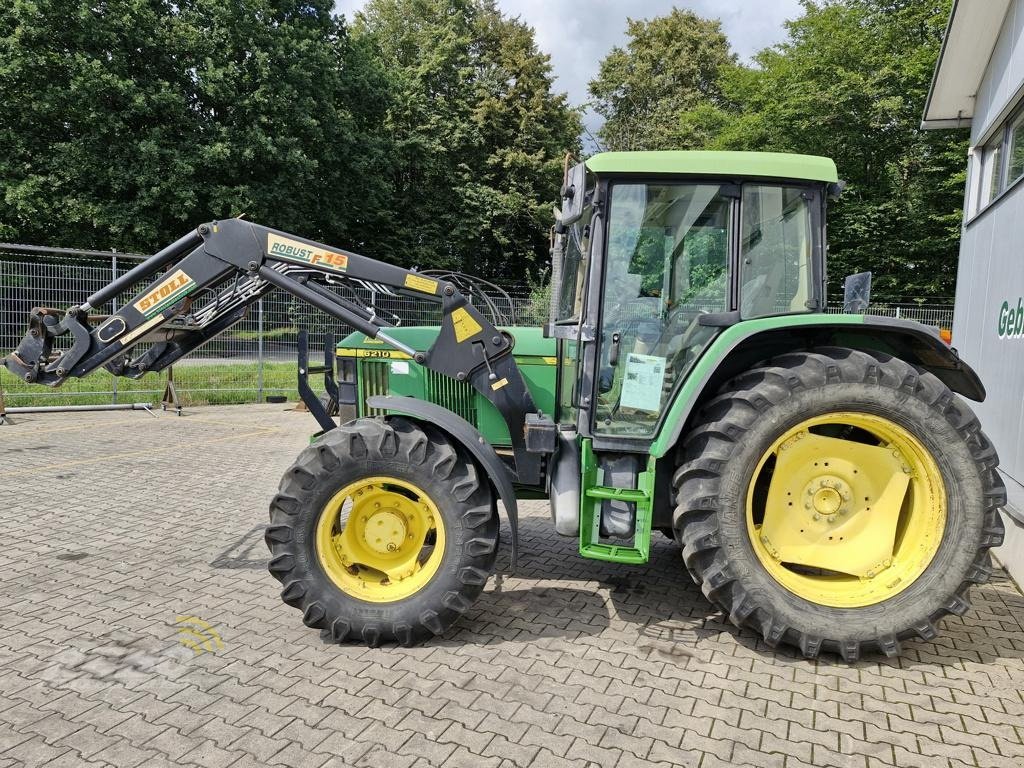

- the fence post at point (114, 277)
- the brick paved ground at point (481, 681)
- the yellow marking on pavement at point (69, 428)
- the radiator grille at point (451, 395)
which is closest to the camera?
the brick paved ground at point (481, 681)

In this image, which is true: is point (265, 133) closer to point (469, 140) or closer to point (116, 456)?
point (469, 140)

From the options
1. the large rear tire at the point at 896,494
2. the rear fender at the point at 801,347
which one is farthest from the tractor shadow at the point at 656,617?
the rear fender at the point at 801,347

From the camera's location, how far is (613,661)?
314 cm

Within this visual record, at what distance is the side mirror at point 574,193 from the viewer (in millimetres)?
3209

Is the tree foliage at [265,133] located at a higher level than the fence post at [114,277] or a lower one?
higher

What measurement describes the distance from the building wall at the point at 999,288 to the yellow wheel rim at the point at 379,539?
3.61 m

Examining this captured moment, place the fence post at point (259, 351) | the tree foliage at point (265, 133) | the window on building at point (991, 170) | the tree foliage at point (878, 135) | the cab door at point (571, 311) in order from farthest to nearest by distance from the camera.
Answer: the tree foliage at point (878, 135), the tree foliage at point (265, 133), the fence post at point (259, 351), the window on building at point (991, 170), the cab door at point (571, 311)

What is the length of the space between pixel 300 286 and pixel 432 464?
1205 millimetres

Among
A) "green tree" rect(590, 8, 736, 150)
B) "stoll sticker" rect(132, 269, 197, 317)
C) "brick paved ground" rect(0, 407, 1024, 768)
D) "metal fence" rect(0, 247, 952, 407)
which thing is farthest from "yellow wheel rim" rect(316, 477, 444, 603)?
"green tree" rect(590, 8, 736, 150)

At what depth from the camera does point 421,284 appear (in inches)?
138

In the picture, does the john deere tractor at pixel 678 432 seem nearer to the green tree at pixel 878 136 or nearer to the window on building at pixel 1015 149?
the window on building at pixel 1015 149

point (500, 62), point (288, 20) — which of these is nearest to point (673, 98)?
point (500, 62)

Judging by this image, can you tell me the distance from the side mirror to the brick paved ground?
6.84 ft

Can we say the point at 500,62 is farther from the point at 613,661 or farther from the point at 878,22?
the point at 613,661
